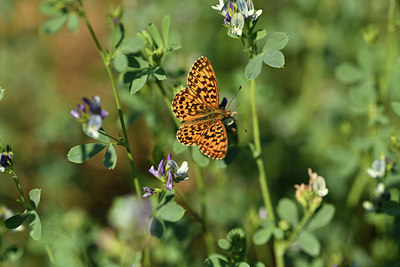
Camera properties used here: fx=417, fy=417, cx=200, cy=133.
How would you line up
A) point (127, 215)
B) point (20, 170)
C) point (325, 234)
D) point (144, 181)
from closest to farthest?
point (127, 215), point (325, 234), point (144, 181), point (20, 170)

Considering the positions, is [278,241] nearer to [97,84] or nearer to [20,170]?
[20,170]

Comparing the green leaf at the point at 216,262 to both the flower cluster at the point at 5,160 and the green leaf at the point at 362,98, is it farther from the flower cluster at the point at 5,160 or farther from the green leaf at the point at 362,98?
the green leaf at the point at 362,98

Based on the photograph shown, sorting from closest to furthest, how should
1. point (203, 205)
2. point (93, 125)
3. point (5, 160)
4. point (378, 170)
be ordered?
point (93, 125) < point (5, 160) < point (378, 170) < point (203, 205)

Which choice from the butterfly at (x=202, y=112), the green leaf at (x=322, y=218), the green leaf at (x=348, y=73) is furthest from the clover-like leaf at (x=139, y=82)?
the green leaf at (x=348, y=73)

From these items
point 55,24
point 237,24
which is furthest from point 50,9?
point 237,24

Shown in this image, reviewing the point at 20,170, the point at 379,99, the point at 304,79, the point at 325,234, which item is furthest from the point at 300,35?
the point at 20,170

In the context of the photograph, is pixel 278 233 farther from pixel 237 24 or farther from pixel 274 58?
pixel 237 24
